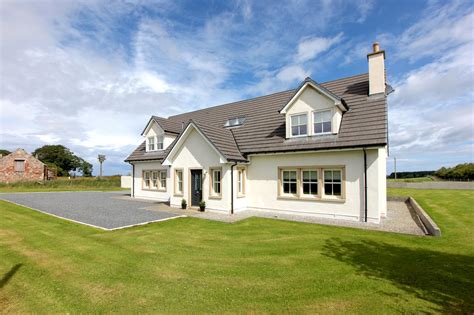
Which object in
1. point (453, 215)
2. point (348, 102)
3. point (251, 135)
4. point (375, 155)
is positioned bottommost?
point (453, 215)

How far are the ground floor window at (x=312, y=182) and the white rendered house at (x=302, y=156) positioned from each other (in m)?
0.05

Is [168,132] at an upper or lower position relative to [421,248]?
upper

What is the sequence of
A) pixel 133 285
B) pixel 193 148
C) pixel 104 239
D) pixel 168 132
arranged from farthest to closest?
pixel 168 132 → pixel 193 148 → pixel 104 239 → pixel 133 285

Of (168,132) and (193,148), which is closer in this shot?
(193,148)

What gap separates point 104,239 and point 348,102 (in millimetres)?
15156

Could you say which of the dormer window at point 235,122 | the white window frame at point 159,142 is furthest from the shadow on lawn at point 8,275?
the white window frame at point 159,142

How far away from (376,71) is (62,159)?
106942 millimetres

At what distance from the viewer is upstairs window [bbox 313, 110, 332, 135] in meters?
14.8

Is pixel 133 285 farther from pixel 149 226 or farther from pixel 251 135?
pixel 251 135

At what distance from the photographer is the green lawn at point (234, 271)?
5.19 metres

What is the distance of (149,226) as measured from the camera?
482 inches

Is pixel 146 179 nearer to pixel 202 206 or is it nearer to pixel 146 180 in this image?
pixel 146 180

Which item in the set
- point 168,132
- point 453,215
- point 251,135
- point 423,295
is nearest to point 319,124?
point 251,135

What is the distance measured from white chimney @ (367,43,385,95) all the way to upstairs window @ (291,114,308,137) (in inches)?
167
